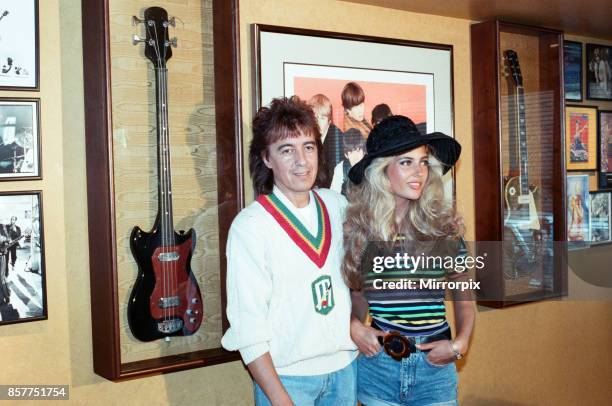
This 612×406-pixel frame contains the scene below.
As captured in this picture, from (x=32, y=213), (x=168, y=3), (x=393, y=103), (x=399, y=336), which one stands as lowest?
(x=399, y=336)

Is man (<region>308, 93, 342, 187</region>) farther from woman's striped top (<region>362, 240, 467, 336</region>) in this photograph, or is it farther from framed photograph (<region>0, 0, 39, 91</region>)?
framed photograph (<region>0, 0, 39, 91</region>)

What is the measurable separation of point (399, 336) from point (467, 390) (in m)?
1.30

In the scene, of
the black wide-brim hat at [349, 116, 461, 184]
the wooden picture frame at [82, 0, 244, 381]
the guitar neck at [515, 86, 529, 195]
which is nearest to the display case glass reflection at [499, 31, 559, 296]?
the guitar neck at [515, 86, 529, 195]

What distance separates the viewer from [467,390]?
3.16m

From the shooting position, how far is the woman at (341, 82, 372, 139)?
2.71 metres

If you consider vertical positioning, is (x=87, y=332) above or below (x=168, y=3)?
below

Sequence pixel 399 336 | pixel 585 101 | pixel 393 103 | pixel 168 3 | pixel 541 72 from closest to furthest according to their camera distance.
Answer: pixel 399 336 → pixel 168 3 → pixel 393 103 → pixel 541 72 → pixel 585 101

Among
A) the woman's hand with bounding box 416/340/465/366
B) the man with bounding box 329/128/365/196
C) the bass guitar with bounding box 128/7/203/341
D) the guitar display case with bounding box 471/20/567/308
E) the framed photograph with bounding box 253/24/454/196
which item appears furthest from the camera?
the guitar display case with bounding box 471/20/567/308

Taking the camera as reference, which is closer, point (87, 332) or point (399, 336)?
point (399, 336)

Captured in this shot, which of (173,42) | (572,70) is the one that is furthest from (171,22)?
(572,70)

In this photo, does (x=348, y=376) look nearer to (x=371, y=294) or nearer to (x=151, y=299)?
(x=371, y=294)

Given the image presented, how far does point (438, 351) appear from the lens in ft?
6.68

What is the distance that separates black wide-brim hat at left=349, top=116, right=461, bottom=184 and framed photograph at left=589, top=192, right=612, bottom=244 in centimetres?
163

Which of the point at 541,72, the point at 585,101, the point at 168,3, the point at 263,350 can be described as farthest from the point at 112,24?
the point at 585,101
